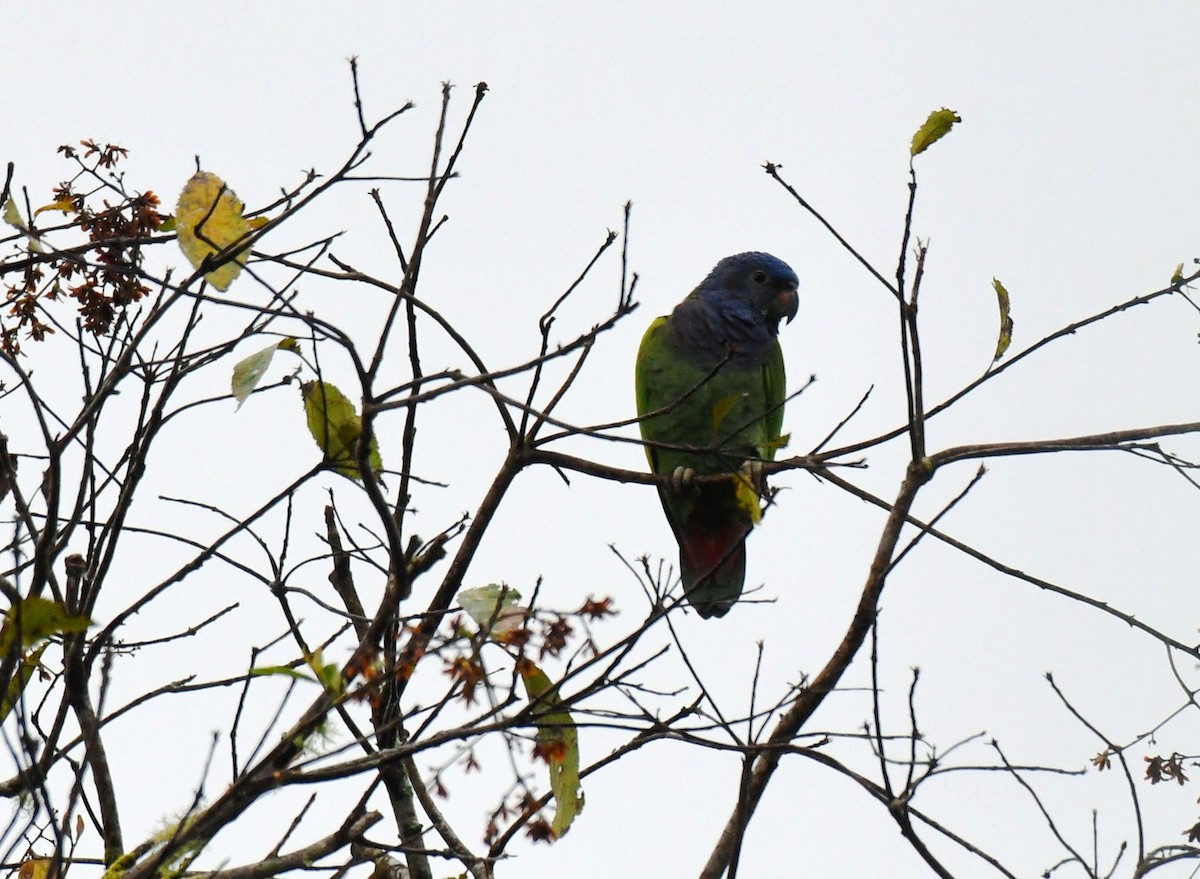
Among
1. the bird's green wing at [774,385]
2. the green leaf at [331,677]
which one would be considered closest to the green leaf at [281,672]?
the green leaf at [331,677]

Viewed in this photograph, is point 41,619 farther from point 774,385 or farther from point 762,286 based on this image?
point 762,286

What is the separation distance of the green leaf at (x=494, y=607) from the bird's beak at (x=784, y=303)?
3704mm

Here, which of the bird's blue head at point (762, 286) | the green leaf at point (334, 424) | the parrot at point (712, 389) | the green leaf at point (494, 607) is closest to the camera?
the green leaf at point (494, 607)

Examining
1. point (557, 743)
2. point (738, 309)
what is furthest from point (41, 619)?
point (738, 309)

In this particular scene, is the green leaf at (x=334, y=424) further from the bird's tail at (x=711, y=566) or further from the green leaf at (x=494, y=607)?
the bird's tail at (x=711, y=566)

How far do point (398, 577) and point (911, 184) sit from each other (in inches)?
49.9

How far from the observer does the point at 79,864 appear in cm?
240

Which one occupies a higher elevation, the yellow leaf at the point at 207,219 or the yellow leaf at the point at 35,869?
the yellow leaf at the point at 207,219

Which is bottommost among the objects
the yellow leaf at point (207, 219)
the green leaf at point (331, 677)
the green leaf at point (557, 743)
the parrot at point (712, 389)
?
the green leaf at point (331, 677)

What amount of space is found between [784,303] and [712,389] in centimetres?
89

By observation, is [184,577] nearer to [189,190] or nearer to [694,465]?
[189,190]

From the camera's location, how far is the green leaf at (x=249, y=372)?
2.06 meters

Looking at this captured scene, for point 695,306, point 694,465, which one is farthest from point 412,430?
point 695,306

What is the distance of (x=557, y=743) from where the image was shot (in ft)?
6.60
